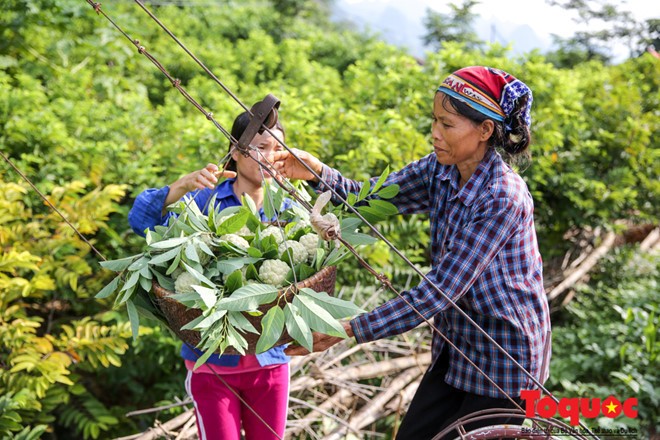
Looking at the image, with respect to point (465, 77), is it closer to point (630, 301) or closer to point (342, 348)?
point (342, 348)

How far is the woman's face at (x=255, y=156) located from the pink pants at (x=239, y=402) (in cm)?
67

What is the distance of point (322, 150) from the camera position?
3666 millimetres

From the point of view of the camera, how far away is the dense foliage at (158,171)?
3.04m

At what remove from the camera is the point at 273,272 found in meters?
1.64

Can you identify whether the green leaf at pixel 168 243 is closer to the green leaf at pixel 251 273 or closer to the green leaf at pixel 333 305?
the green leaf at pixel 251 273

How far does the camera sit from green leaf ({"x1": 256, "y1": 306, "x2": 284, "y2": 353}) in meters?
1.50

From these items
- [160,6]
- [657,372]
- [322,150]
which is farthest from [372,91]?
[160,6]

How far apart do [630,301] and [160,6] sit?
8.15m

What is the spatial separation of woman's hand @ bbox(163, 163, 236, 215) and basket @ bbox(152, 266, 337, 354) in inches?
15.1

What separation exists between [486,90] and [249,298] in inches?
36.1

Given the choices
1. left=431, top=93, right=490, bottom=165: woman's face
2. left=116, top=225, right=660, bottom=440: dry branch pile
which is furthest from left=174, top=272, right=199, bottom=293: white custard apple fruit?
left=116, top=225, right=660, bottom=440: dry branch pile

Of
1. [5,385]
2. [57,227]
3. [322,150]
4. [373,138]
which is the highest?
[373,138]

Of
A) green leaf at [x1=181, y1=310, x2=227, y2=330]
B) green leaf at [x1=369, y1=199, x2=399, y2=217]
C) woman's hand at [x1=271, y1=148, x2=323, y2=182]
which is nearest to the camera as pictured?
green leaf at [x1=181, y1=310, x2=227, y2=330]

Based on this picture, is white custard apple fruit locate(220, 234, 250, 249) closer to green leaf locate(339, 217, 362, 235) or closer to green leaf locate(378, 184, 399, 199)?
green leaf locate(339, 217, 362, 235)
